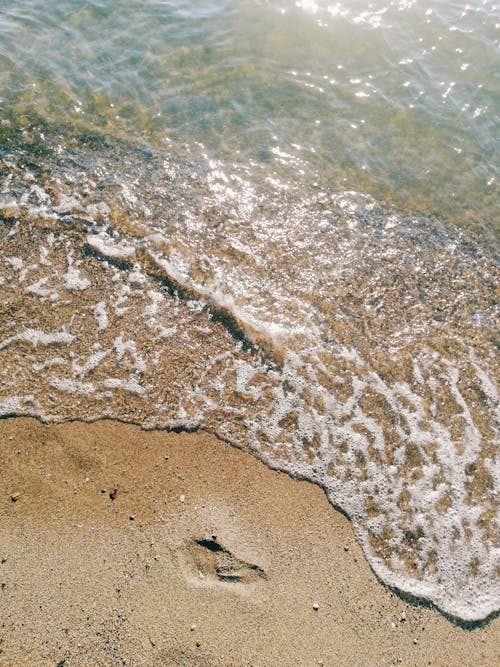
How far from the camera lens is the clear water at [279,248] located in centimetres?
604

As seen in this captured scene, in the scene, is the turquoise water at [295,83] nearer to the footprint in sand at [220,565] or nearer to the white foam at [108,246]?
the white foam at [108,246]

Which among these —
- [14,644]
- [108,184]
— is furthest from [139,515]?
[108,184]

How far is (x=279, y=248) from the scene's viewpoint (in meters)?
7.86

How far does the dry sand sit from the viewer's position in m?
4.80

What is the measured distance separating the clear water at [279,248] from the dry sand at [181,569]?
36cm

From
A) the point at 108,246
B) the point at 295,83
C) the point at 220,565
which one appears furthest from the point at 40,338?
the point at 295,83

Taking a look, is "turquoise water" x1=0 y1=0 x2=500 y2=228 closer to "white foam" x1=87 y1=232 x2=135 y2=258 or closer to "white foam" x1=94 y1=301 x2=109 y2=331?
"white foam" x1=87 y1=232 x2=135 y2=258

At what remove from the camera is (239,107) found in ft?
33.4

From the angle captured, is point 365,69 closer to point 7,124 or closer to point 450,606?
point 7,124

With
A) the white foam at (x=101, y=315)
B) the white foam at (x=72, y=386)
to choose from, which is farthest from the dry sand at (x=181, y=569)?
the white foam at (x=101, y=315)

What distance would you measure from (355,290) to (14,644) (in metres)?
6.22

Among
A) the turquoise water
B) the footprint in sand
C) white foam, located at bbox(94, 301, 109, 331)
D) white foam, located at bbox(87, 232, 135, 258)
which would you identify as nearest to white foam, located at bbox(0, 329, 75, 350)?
white foam, located at bbox(94, 301, 109, 331)

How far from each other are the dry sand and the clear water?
14.1 inches

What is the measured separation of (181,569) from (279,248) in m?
5.01
